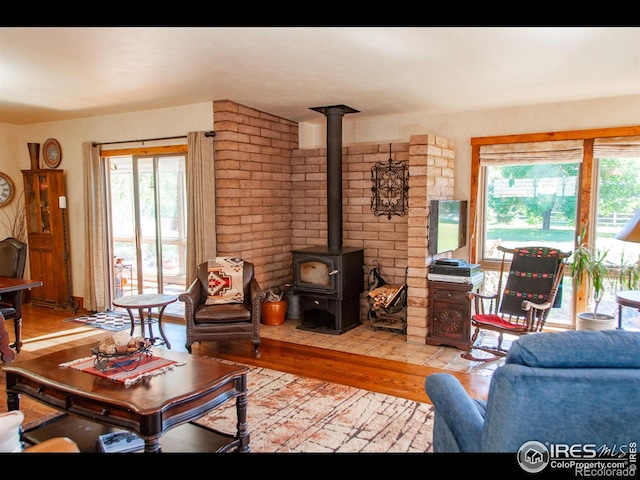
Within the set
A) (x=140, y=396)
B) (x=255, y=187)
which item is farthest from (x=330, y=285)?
(x=140, y=396)

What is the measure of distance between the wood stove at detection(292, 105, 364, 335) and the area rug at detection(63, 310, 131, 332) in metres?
2.07

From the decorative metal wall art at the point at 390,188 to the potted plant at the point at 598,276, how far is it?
6.08 feet

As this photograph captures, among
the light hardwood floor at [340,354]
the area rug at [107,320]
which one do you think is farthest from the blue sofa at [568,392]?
the area rug at [107,320]

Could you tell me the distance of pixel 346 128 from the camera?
611 cm

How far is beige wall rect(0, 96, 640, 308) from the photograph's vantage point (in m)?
4.89

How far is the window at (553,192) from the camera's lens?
15.8 feet

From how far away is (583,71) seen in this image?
381 centimetres

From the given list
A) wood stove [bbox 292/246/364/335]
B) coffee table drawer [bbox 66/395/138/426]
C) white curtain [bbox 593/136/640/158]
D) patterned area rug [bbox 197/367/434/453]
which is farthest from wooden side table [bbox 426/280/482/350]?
coffee table drawer [bbox 66/395/138/426]

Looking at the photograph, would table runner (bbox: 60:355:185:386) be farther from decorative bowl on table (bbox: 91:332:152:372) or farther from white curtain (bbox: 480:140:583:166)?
white curtain (bbox: 480:140:583:166)

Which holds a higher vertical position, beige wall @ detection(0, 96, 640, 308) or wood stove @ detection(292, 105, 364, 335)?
beige wall @ detection(0, 96, 640, 308)

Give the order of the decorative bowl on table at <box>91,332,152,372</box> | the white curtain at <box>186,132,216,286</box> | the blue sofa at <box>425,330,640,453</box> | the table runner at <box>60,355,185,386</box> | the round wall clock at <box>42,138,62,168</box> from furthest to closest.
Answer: the round wall clock at <box>42,138,62,168</box> < the white curtain at <box>186,132,216,286</box> < the decorative bowl on table at <box>91,332,152,372</box> < the table runner at <box>60,355,185,386</box> < the blue sofa at <box>425,330,640,453</box>

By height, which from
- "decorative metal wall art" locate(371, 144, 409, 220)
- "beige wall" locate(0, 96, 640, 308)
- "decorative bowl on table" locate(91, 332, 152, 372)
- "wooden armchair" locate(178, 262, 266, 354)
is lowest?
"wooden armchair" locate(178, 262, 266, 354)
